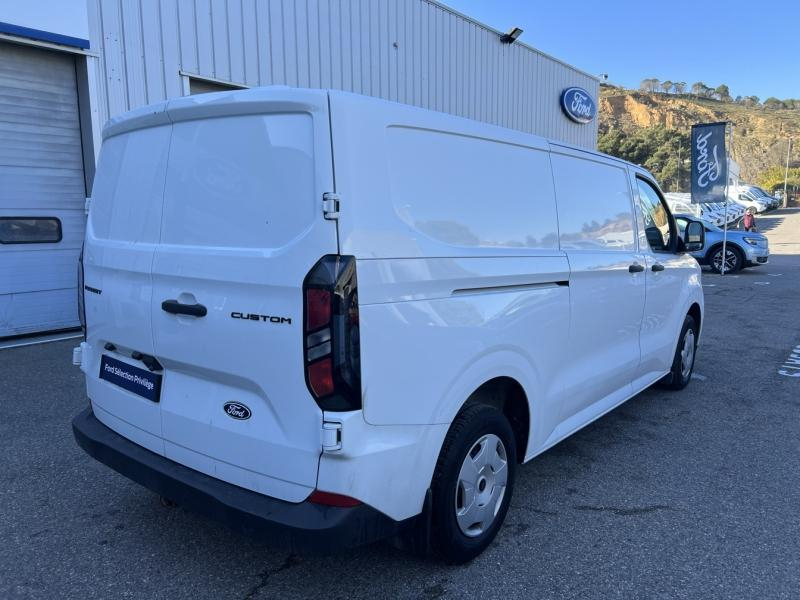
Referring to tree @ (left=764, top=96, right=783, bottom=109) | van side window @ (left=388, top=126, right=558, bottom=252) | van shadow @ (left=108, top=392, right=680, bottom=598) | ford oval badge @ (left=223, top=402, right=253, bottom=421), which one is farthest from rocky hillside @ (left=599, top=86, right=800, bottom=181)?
ford oval badge @ (left=223, top=402, right=253, bottom=421)

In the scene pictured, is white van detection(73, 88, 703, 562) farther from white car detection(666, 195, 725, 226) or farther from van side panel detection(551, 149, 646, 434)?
white car detection(666, 195, 725, 226)

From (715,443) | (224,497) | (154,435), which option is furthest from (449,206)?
(715,443)

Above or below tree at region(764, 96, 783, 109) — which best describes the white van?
below

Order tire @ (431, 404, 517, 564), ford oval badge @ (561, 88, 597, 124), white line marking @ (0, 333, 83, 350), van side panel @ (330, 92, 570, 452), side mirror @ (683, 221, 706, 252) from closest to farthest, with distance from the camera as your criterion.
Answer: van side panel @ (330, 92, 570, 452) < tire @ (431, 404, 517, 564) < side mirror @ (683, 221, 706, 252) < white line marking @ (0, 333, 83, 350) < ford oval badge @ (561, 88, 597, 124)

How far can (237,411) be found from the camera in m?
2.26

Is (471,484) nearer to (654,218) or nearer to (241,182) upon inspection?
(241,182)

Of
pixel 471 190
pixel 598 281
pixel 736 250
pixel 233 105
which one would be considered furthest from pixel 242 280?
pixel 736 250

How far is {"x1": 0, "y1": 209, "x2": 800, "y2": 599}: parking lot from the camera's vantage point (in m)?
2.55

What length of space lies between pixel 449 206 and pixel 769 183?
77459 millimetres

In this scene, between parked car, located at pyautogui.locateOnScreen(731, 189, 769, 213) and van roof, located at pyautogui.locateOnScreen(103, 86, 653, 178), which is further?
parked car, located at pyautogui.locateOnScreen(731, 189, 769, 213)

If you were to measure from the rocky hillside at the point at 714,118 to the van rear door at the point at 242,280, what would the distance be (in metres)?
102

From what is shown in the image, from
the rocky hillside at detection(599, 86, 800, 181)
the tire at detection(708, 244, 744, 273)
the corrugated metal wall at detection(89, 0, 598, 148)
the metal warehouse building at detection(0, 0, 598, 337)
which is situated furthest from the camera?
→ the rocky hillside at detection(599, 86, 800, 181)

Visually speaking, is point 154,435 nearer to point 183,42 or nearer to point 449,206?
point 449,206

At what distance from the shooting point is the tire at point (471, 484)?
8.04 ft
